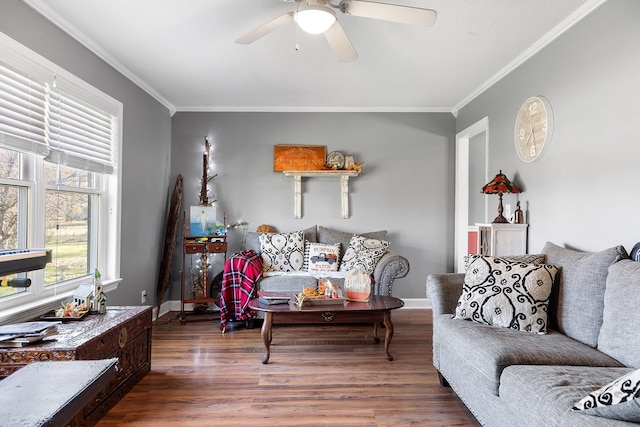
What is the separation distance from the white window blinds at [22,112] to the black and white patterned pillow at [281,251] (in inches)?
91.5

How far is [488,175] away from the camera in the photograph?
3.94 meters

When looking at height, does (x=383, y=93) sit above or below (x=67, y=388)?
above

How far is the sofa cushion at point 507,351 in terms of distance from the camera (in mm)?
1813

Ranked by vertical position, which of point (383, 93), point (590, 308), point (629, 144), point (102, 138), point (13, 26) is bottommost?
point (590, 308)

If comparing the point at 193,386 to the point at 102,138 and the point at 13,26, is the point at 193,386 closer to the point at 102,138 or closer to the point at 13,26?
the point at 102,138

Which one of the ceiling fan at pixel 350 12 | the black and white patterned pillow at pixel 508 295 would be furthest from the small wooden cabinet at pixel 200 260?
the black and white patterned pillow at pixel 508 295

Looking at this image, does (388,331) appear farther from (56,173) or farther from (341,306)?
(56,173)

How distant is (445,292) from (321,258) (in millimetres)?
1873

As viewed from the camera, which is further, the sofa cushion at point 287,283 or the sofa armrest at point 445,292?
the sofa cushion at point 287,283

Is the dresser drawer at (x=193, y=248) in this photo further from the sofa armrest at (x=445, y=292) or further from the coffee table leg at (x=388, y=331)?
the sofa armrest at (x=445, y=292)

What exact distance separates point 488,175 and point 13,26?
3993 mm

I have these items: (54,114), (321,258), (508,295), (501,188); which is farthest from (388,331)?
(54,114)

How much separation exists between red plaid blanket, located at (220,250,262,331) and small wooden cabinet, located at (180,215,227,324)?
0.34 metres

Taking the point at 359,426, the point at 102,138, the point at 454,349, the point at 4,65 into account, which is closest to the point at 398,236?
the point at 454,349
